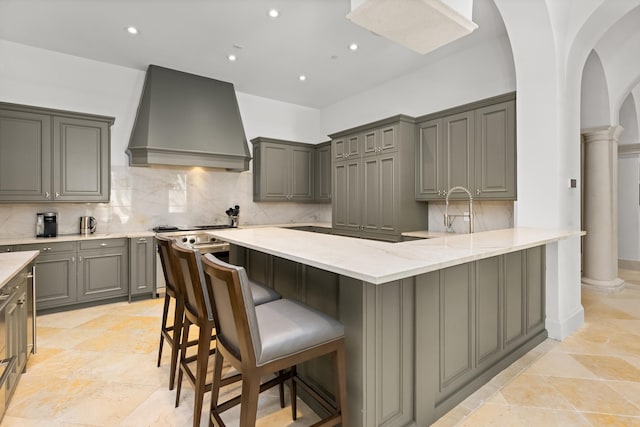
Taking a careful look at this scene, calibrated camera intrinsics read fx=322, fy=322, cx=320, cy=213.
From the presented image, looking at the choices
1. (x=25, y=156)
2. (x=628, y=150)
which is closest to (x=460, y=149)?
(x=628, y=150)

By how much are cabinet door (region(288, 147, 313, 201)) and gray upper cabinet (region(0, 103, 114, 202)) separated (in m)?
2.76

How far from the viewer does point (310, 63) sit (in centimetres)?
444

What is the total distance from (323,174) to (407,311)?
4.40 meters

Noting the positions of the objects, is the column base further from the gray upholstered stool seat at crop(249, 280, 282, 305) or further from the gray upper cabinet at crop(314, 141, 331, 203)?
the gray upholstered stool seat at crop(249, 280, 282, 305)

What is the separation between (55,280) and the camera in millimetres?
3639

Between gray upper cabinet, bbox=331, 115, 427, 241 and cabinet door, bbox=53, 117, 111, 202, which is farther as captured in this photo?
gray upper cabinet, bbox=331, 115, 427, 241

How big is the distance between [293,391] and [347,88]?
15.6ft

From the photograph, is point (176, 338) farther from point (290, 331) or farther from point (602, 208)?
point (602, 208)

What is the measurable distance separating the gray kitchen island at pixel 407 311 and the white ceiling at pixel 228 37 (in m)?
2.40

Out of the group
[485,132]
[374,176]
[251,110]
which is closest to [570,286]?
[485,132]

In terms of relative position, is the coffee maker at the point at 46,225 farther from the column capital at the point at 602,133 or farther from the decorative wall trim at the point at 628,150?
the decorative wall trim at the point at 628,150

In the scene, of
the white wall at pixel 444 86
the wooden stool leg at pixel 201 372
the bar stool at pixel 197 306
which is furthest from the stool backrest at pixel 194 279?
the white wall at pixel 444 86

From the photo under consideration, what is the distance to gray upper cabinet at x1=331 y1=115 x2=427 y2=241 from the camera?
162 inches

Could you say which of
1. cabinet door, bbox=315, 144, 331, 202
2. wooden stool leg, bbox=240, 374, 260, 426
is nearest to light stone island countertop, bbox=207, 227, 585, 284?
wooden stool leg, bbox=240, 374, 260, 426
